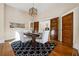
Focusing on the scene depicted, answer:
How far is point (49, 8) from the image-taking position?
2004 millimetres

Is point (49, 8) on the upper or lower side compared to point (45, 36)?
upper

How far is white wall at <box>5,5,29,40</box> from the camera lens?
1.94 meters

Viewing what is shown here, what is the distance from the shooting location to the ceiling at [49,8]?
1965mm

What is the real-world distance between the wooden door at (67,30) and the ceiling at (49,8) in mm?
116

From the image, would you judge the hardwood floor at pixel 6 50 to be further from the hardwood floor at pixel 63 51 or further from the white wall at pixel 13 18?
the hardwood floor at pixel 63 51

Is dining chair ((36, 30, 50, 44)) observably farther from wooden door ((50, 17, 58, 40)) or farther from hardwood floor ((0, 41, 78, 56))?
hardwood floor ((0, 41, 78, 56))

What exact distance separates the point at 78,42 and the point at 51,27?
49 cm

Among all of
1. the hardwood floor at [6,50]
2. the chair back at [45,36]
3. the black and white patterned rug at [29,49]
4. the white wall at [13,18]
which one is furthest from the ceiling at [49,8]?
the hardwood floor at [6,50]

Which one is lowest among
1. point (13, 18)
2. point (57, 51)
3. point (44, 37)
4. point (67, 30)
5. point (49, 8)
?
point (57, 51)

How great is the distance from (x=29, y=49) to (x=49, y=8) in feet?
2.41

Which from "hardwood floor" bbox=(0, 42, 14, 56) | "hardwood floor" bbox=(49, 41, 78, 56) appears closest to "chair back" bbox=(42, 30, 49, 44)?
"hardwood floor" bbox=(49, 41, 78, 56)

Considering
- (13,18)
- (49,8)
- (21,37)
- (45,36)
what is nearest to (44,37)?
(45,36)

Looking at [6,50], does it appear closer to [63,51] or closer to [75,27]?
[63,51]

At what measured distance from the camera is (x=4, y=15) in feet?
6.39
